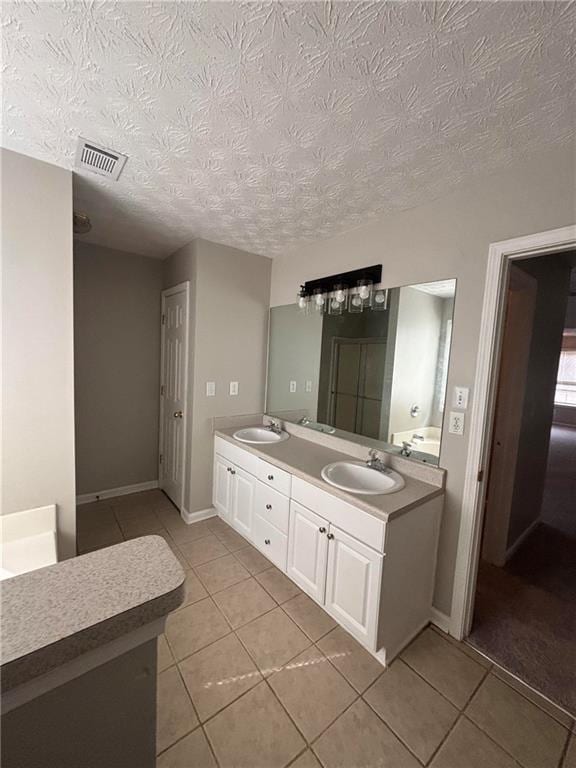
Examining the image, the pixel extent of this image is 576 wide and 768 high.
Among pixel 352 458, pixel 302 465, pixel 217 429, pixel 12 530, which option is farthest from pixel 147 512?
pixel 352 458

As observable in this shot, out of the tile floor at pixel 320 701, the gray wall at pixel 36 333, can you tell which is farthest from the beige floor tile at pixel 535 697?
the gray wall at pixel 36 333

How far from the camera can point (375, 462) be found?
1.93 metres

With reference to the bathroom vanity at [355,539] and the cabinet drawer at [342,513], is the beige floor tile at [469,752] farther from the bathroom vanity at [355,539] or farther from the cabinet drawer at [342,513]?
the cabinet drawer at [342,513]

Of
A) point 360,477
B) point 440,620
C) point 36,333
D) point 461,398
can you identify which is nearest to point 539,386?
point 461,398

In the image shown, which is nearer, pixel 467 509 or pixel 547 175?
pixel 547 175

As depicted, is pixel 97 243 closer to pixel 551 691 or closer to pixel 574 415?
pixel 551 691

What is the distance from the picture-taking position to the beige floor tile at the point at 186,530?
2.50 metres

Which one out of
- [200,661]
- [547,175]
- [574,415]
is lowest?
[200,661]

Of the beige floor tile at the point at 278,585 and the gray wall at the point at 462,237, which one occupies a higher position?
the gray wall at the point at 462,237

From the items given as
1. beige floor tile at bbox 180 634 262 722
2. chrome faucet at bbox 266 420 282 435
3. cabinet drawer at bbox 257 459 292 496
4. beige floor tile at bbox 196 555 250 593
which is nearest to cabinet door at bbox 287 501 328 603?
cabinet drawer at bbox 257 459 292 496

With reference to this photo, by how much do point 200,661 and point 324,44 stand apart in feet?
8.18

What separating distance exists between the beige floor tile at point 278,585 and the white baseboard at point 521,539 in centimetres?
172

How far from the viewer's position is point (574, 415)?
7598 mm

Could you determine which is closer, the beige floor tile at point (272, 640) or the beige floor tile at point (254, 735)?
the beige floor tile at point (254, 735)
